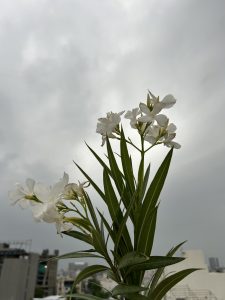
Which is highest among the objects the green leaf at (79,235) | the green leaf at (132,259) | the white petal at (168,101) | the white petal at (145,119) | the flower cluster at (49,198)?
the white petal at (168,101)

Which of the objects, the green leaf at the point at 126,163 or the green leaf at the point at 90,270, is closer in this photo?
the green leaf at the point at 90,270

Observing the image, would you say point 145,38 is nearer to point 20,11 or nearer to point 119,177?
point 20,11

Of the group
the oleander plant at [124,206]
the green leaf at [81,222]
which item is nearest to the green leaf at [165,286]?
the oleander plant at [124,206]

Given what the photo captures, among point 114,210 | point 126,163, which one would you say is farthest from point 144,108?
point 114,210

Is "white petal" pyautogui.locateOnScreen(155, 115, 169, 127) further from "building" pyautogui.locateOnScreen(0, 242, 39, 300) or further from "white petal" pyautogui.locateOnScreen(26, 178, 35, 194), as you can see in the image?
"building" pyautogui.locateOnScreen(0, 242, 39, 300)

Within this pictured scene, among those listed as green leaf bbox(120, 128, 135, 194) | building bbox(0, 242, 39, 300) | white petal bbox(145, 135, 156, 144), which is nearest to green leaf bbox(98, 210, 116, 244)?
green leaf bbox(120, 128, 135, 194)

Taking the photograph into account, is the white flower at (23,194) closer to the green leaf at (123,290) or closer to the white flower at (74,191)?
the white flower at (74,191)
